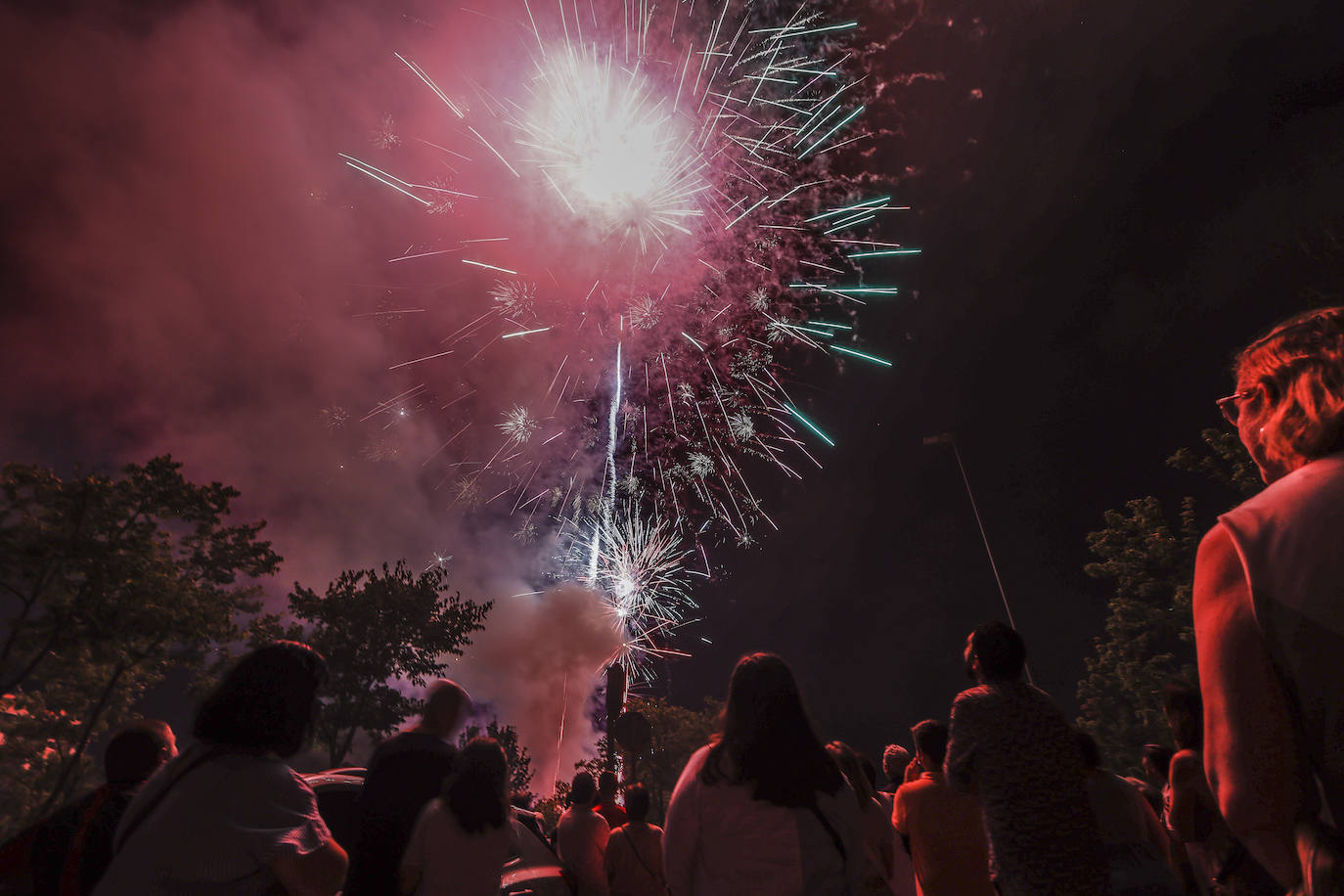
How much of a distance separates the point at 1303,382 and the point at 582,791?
19.5 ft

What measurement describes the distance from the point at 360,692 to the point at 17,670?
14875 mm

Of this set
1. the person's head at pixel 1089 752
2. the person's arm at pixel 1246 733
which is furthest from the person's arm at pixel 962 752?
the person's arm at pixel 1246 733

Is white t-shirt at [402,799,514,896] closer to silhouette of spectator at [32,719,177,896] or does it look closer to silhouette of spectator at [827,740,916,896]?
silhouette of spectator at [32,719,177,896]

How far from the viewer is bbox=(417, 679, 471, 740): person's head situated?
12.1ft

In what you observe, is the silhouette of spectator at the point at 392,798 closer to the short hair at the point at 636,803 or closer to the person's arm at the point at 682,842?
the person's arm at the point at 682,842

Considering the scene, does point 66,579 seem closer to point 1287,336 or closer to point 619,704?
point 619,704

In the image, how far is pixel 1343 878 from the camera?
2.98 feet

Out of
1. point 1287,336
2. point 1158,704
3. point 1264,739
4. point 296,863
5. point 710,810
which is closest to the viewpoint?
point 1264,739

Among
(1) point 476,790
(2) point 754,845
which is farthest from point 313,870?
(2) point 754,845

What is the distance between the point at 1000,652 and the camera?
316cm

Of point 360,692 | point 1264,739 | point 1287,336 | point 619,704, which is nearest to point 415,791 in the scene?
point 1264,739

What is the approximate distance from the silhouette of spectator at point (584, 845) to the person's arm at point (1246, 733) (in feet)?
16.0

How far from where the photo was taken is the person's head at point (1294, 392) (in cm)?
125

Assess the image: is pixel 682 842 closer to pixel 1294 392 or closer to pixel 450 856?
pixel 450 856
